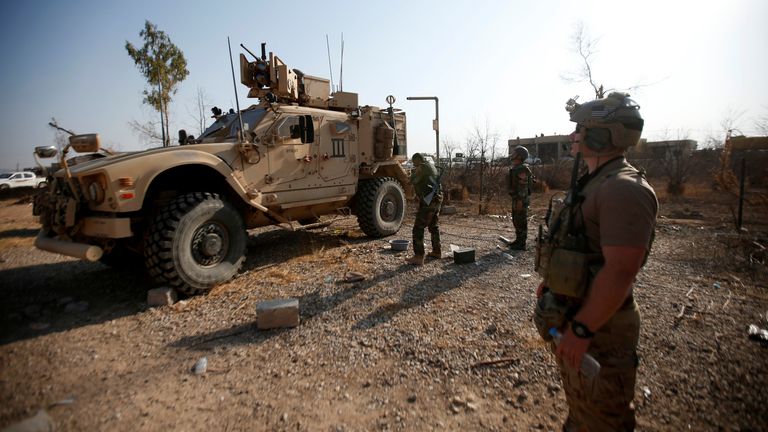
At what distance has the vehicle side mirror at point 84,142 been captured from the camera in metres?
3.60

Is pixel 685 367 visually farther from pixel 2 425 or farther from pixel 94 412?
pixel 2 425

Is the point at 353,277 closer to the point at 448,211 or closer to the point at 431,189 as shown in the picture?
the point at 431,189

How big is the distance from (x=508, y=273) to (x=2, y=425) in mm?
4463

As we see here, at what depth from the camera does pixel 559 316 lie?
1.64 metres

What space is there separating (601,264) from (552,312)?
0.28 metres

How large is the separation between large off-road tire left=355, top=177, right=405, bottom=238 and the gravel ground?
160 centimetres

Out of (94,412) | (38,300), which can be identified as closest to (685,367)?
(94,412)

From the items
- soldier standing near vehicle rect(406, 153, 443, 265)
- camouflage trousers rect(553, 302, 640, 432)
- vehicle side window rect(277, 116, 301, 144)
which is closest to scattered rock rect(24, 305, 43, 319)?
vehicle side window rect(277, 116, 301, 144)

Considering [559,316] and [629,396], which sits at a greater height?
[559,316]

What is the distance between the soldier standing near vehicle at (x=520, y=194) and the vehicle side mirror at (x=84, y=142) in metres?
5.19

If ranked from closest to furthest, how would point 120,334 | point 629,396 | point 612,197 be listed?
point 612,197
point 629,396
point 120,334

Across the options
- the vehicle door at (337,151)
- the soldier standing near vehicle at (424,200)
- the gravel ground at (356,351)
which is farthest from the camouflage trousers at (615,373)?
the vehicle door at (337,151)

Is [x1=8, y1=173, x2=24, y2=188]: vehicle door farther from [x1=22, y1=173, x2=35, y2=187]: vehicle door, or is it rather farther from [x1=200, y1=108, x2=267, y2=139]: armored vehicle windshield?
[x1=200, y1=108, x2=267, y2=139]: armored vehicle windshield

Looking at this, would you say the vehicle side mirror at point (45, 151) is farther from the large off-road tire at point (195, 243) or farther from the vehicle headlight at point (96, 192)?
the large off-road tire at point (195, 243)
